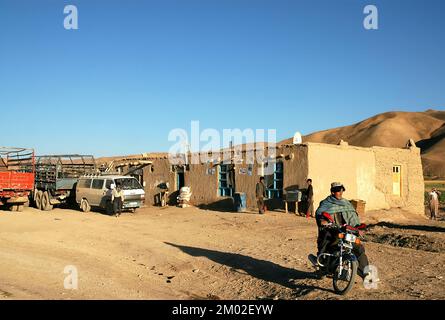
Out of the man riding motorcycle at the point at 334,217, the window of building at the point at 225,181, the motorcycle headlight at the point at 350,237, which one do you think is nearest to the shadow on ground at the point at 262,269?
the man riding motorcycle at the point at 334,217

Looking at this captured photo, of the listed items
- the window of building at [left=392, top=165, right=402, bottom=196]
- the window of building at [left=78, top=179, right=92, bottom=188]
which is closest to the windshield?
the window of building at [left=78, top=179, right=92, bottom=188]

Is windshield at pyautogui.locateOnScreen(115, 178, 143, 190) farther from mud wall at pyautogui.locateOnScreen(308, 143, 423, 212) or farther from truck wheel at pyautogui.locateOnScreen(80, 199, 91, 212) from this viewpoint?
mud wall at pyautogui.locateOnScreen(308, 143, 423, 212)

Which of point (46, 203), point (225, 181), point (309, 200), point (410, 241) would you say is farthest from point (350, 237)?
point (46, 203)

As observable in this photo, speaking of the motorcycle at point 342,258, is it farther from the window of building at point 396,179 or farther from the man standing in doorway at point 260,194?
the window of building at point 396,179

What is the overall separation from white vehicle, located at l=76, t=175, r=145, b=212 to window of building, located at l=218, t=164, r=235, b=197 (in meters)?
4.10

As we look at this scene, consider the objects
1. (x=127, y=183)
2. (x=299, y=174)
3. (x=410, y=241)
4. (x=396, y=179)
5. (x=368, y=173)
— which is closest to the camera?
(x=410, y=241)

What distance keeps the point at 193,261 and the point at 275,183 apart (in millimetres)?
10492

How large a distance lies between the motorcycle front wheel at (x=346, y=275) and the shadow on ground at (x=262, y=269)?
39 centimetres

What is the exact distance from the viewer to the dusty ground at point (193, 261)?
274 inches

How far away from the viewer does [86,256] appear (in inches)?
387

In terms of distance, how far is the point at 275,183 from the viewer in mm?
19406

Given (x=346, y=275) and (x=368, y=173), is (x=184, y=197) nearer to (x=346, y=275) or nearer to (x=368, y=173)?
(x=368, y=173)
